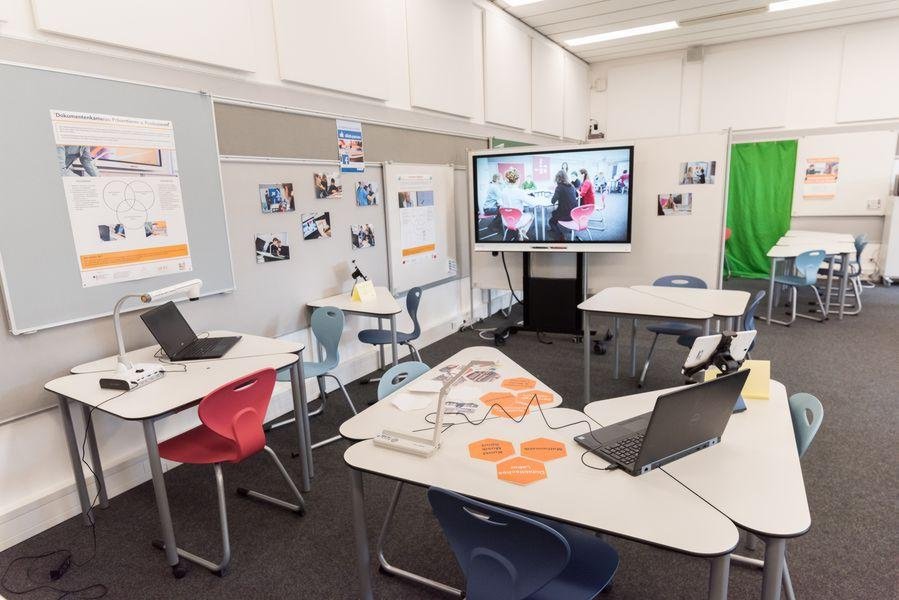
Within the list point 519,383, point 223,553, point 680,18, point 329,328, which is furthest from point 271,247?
point 680,18

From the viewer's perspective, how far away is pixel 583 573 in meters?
1.46

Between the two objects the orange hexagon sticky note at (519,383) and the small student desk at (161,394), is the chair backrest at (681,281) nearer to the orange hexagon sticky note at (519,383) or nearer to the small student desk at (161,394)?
the orange hexagon sticky note at (519,383)

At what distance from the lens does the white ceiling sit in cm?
593

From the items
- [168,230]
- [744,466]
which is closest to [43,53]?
[168,230]

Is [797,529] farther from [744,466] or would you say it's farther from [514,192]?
[514,192]

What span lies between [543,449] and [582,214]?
11.3ft

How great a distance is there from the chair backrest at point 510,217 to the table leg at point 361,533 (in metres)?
3.62

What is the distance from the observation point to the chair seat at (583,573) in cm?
139

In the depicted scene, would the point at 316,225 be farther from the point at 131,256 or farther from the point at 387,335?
the point at 131,256

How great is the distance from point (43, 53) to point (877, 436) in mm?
4869

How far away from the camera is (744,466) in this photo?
4.95ft

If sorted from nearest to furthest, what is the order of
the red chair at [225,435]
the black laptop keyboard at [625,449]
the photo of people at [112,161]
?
the black laptop keyboard at [625,449]
the red chair at [225,435]
the photo of people at [112,161]

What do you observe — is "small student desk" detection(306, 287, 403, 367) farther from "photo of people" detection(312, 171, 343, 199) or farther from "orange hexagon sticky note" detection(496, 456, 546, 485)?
"orange hexagon sticky note" detection(496, 456, 546, 485)

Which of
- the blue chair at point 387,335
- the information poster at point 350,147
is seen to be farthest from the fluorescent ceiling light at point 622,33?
the blue chair at point 387,335
